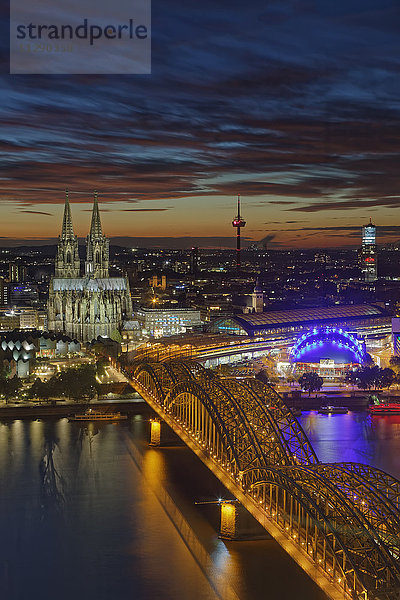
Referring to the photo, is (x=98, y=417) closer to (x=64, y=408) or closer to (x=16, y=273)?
(x=64, y=408)

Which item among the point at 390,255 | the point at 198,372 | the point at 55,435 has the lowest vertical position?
the point at 55,435

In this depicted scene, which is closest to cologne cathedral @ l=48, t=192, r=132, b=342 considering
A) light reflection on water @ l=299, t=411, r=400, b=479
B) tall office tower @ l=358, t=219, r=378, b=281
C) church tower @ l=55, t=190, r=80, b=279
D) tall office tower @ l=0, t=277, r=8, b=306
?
church tower @ l=55, t=190, r=80, b=279

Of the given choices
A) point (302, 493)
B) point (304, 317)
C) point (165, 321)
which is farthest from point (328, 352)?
point (302, 493)

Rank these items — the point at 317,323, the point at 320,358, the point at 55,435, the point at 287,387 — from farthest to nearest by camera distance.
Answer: the point at 317,323, the point at 320,358, the point at 287,387, the point at 55,435

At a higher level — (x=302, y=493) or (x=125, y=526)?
(x=302, y=493)

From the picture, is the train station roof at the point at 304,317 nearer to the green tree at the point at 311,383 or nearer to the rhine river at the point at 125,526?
the green tree at the point at 311,383

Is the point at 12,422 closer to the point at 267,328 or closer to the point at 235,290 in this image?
the point at 267,328

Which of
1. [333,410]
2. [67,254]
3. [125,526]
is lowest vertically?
[125,526]

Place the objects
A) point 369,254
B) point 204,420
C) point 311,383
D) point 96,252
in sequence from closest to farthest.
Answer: point 204,420, point 311,383, point 96,252, point 369,254

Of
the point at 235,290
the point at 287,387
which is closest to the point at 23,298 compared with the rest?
the point at 235,290
